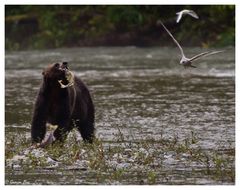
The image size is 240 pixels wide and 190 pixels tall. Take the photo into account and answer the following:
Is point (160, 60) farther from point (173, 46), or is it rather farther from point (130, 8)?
point (130, 8)

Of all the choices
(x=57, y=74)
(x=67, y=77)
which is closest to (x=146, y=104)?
(x=67, y=77)

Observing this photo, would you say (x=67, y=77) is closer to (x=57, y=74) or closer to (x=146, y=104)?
(x=57, y=74)

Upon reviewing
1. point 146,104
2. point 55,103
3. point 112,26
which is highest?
point 55,103

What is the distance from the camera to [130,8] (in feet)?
76.6

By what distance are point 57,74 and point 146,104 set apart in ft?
13.5

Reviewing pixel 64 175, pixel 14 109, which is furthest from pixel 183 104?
pixel 64 175

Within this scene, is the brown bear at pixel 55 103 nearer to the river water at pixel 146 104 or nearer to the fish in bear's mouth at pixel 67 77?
the fish in bear's mouth at pixel 67 77

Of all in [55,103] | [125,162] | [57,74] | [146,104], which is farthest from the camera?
[146,104]

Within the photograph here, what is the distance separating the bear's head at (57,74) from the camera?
27.3 ft

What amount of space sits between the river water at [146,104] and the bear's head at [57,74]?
0.80m

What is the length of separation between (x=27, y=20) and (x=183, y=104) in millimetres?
13700

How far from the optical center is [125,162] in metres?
7.80

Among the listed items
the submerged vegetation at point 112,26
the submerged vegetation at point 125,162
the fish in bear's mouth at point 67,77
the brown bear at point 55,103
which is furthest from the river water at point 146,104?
the submerged vegetation at point 112,26

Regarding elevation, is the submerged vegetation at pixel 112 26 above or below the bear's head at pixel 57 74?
below
